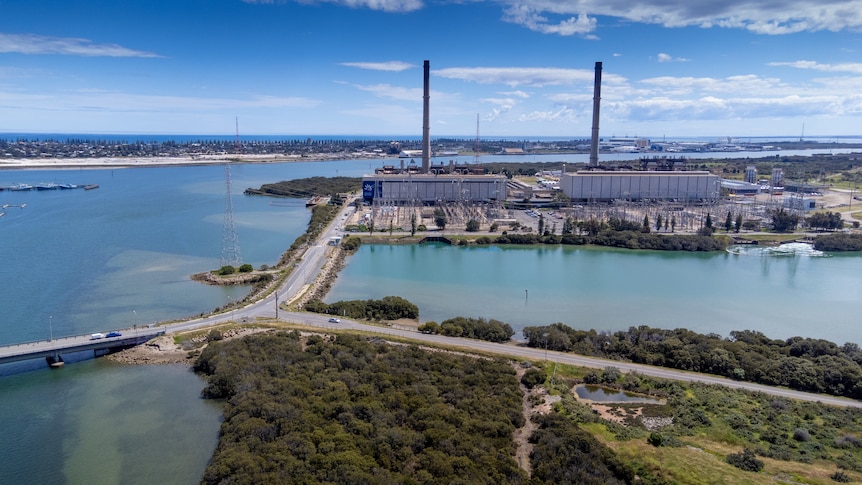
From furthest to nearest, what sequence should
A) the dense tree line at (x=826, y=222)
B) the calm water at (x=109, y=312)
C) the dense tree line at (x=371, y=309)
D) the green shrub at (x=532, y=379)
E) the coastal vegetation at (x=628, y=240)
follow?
the dense tree line at (x=826, y=222) < the coastal vegetation at (x=628, y=240) < the dense tree line at (x=371, y=309) < the green shrub at (x=532, y=379) < the calm water at (x=109, y=312)

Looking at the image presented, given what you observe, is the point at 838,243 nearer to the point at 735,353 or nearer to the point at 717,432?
the point at 735,353

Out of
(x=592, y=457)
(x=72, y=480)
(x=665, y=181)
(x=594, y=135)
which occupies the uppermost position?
(x=594, y=135)

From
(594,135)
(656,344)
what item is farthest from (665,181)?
(656,344)

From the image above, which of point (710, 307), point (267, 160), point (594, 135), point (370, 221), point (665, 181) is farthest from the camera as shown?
point (267, 160)

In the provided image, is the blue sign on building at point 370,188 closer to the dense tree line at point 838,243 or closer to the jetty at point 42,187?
the dense tree line at point 838,243

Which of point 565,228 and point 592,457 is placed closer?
point 592,457

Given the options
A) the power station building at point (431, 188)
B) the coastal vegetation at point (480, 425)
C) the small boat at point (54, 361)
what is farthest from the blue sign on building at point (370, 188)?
the small boat at point (54, 361)

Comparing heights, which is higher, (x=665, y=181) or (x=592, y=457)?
(x=665, y=181)

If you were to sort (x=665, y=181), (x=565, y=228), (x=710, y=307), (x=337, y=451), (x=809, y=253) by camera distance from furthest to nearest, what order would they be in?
(x=665, y=181) < (x=565, y=228) < (x=809, y=253) < (x=710, y=307) < (x=337, y=451)

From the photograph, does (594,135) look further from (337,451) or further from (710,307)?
(337,451)
